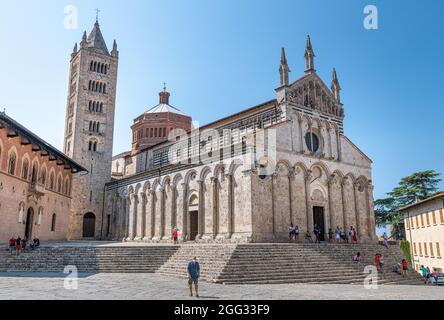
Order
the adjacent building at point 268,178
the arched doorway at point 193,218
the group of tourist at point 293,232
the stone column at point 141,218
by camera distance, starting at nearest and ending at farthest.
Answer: the group of tourist at point 293,232, the adjacent building at point 268,178, the arched doorway at point 193,218, the stone column at point 141,218

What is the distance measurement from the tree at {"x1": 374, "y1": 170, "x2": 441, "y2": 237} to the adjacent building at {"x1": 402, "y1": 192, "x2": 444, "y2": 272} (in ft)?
18.1

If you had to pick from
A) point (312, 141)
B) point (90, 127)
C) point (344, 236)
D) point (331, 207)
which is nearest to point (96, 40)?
point (90, 127)

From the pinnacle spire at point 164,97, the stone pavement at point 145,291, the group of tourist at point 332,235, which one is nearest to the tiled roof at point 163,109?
the pinnacle spire at point 164,97

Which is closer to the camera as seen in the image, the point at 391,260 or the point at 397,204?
the point at 391,260

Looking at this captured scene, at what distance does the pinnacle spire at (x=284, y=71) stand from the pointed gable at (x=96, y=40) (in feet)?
81.6

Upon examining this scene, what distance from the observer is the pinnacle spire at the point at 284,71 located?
2810 centimetres

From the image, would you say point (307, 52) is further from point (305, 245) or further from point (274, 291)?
point (274, 291)

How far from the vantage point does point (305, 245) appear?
21797 mm

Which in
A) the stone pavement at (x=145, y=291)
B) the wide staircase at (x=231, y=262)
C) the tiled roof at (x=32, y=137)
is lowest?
the stone pavement at (x=145, y=291)

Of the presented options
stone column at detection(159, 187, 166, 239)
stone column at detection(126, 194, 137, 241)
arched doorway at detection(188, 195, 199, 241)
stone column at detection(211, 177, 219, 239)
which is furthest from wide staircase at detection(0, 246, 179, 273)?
stone column at detection(126, 194, 137, 241)

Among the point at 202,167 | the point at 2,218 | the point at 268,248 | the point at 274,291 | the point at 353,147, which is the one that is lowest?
the point at 274,291

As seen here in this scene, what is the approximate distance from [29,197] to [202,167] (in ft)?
43.1

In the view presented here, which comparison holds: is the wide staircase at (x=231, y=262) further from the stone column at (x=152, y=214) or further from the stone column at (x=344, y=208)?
the stone column at (x=152, y=214)
